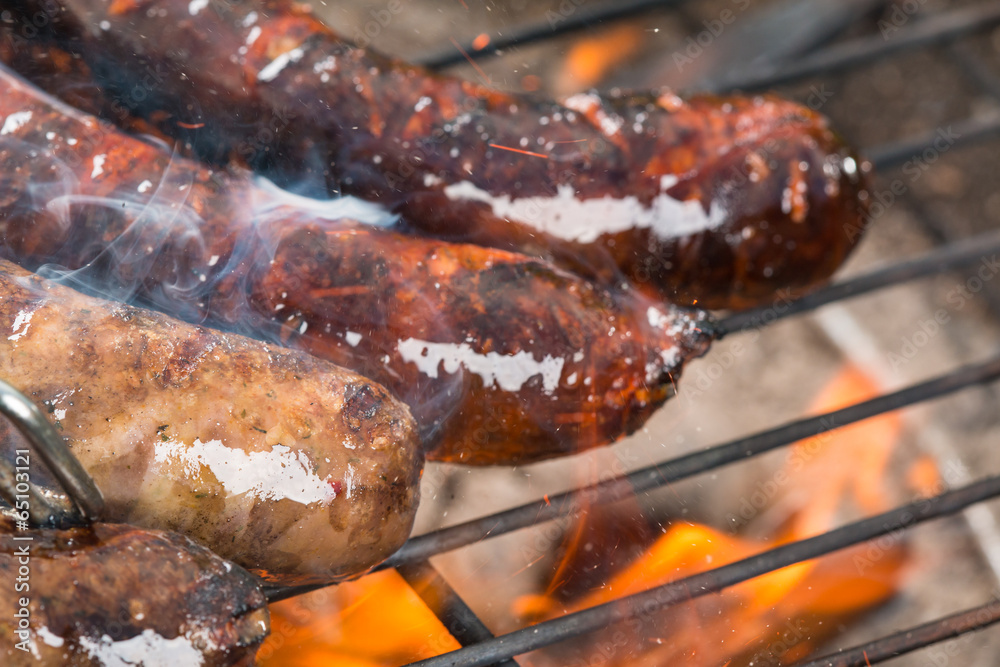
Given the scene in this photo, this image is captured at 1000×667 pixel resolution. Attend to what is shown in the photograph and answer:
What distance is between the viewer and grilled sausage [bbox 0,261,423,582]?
1.11 metres

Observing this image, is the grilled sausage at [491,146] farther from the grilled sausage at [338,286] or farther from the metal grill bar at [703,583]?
the metal grill bar at [703,583]

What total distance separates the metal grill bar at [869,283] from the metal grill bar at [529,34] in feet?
2.89

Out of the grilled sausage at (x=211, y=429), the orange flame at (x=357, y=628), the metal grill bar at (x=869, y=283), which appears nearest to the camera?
the grilled sausage at (x=211, y=429)

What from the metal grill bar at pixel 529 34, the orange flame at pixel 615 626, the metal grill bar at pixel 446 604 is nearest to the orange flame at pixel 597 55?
the metal grill bar at pixel 529 34

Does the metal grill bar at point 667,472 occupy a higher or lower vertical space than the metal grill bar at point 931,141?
lower

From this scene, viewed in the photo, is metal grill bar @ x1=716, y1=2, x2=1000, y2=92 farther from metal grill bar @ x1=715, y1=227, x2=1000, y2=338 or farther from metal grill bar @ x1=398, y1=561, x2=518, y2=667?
metal grill bar @ x1=398, y1=561, x2=518, y2=667

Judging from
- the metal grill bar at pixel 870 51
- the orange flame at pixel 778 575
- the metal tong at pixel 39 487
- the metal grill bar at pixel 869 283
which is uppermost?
the metal grill bar at pixel 870 51

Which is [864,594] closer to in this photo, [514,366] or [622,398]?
[622,398]

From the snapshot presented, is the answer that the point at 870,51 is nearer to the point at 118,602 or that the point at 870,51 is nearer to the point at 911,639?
the point at 911,639

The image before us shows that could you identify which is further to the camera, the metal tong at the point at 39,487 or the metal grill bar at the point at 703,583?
the metal grill bar at the point at 703,583

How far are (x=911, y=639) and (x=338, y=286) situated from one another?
1202mm

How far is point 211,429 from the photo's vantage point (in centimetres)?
113

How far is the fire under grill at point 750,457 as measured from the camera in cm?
139

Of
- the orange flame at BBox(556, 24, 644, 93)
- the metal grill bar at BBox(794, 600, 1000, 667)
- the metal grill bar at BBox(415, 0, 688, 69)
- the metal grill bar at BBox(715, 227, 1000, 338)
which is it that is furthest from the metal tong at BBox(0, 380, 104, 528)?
the orange flame at BBox(556, 24, 644, 93)
